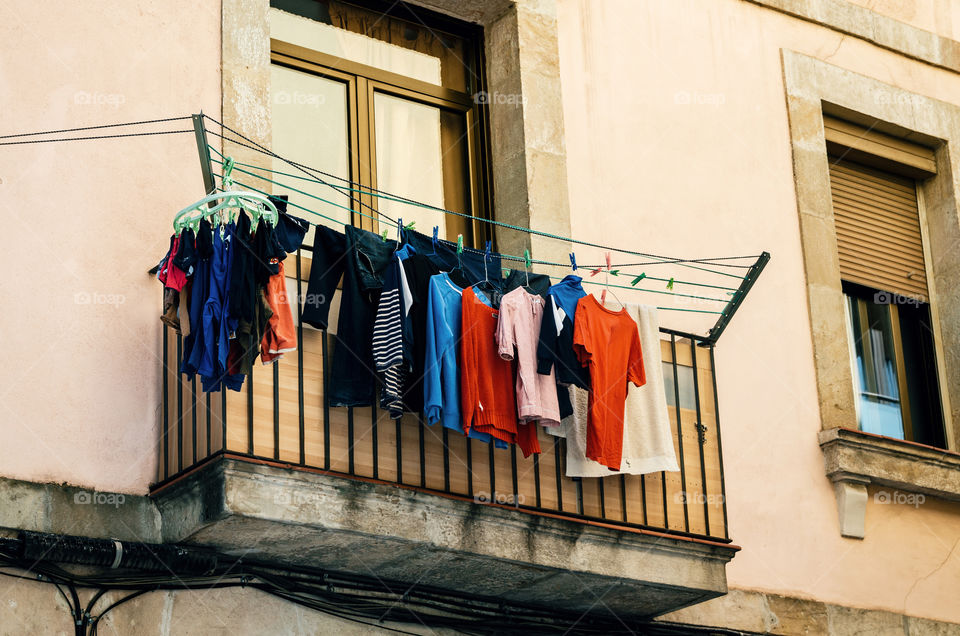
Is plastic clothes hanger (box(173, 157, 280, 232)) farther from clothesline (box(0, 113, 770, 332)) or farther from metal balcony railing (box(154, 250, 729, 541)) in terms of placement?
metal balcony railing (box(154, 250, 729, 541))

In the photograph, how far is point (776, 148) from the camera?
35.1ft

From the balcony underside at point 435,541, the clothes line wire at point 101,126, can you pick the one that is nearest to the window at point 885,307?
the balcony underside at point 435,541

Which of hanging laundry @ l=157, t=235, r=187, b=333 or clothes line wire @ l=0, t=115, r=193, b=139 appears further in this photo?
clothes line wire @ l=0, t=115, r=193, b=139

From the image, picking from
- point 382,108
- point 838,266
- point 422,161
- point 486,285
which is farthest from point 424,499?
point 838,266

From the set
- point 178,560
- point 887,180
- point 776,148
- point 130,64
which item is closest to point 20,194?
point 130,64

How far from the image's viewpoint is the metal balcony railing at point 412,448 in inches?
291

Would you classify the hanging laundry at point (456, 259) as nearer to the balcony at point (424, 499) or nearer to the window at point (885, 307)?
the balcony at point (424, 499)

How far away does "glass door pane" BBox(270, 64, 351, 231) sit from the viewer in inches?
362

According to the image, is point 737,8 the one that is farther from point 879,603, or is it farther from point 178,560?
point 178,560

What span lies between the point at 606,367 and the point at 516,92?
2.34 metres

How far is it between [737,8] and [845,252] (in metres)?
1.84

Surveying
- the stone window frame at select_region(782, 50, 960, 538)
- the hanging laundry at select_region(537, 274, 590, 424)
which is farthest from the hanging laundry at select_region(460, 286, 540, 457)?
the stone window frame at select_region(782, 50, 960, 538)

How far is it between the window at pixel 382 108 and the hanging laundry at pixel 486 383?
1489 millimetres

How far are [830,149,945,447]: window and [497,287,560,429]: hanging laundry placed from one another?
11.1 ft
